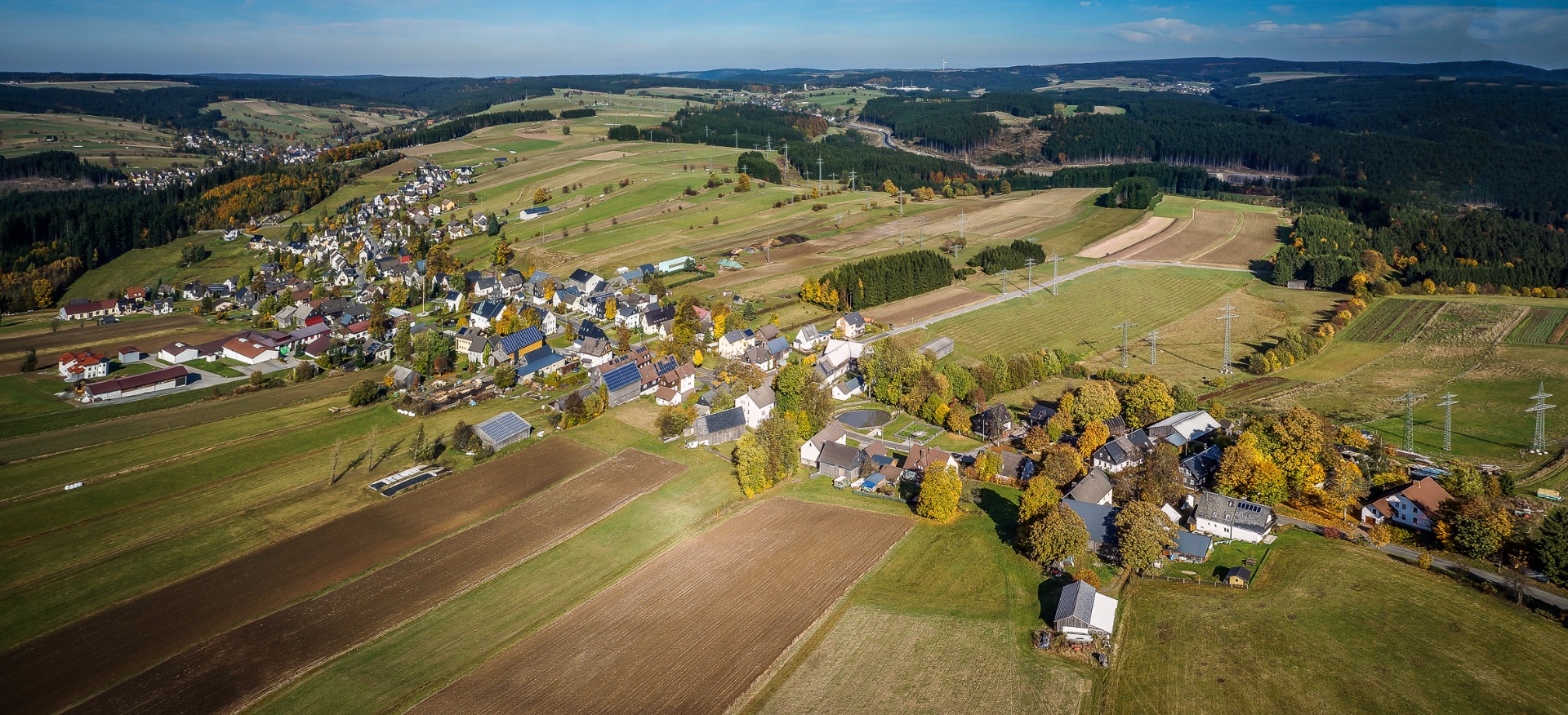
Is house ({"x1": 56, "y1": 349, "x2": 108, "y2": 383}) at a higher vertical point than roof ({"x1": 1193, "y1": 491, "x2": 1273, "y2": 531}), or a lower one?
higher

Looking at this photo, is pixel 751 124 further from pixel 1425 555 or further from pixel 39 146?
pixel 1425 555

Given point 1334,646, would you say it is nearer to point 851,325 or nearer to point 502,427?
point 502,427

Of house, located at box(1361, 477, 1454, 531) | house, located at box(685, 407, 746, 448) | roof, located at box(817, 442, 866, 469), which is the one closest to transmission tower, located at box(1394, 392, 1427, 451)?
house, located at box(1361, 477, 1454, 531)

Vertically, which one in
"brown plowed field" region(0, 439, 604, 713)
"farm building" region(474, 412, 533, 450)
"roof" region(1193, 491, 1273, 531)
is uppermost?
"farm building" region(474, 412, 533, 450)

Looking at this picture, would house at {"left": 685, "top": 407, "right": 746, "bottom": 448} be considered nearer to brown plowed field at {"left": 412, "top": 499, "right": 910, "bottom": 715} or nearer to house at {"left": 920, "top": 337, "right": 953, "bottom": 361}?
brown plowed field at {"left": 412, "top": 499, "right": 910, "bottom": 715}

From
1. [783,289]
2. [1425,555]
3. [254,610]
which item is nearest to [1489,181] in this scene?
[783,289]

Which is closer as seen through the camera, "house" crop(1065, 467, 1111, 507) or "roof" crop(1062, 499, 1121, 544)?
"roof" crop(1062, 499, 1121, 544)
